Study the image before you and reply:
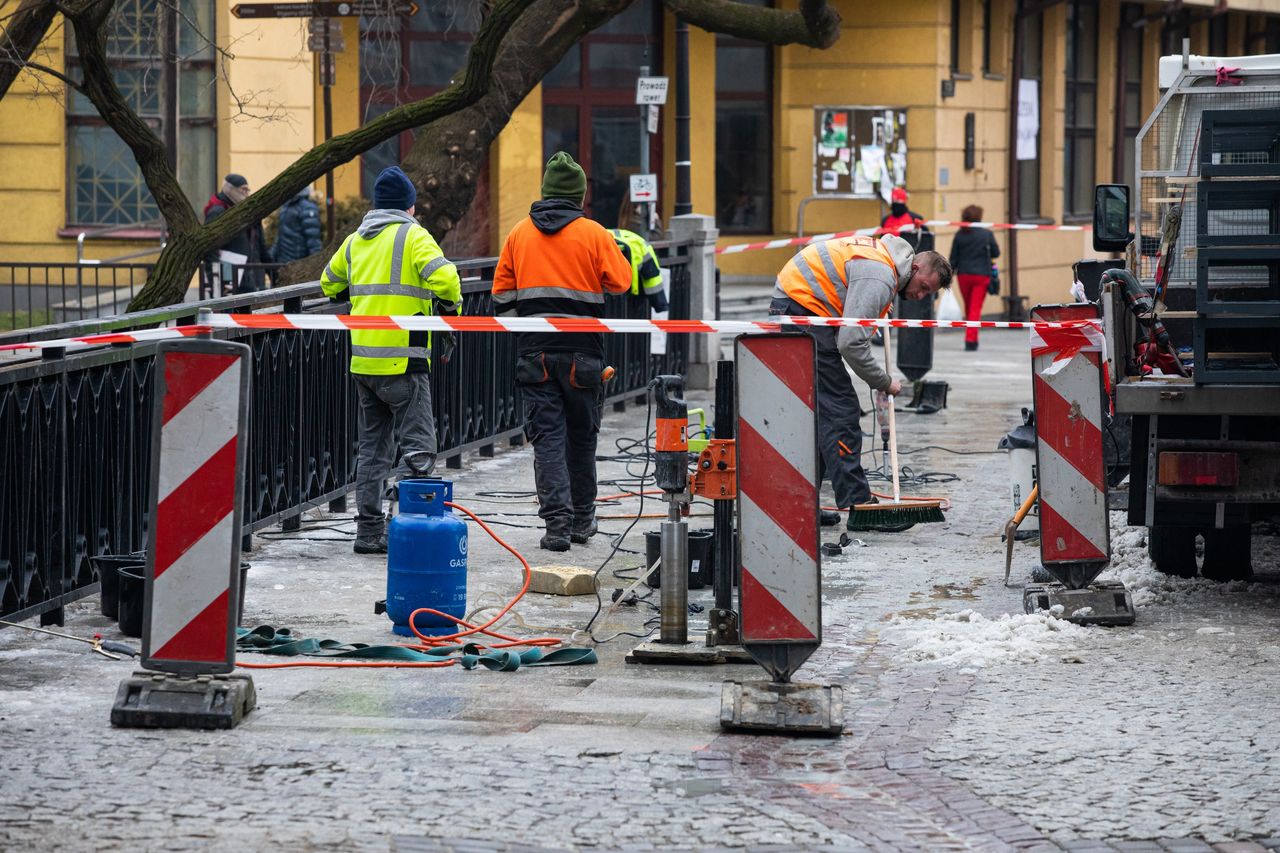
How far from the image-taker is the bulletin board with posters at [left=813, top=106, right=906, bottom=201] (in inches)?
1073

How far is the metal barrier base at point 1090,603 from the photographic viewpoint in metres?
8.16

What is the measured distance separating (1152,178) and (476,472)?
192 inches

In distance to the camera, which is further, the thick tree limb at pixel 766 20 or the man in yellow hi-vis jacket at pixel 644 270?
the thick tree limb at pixel 766 20

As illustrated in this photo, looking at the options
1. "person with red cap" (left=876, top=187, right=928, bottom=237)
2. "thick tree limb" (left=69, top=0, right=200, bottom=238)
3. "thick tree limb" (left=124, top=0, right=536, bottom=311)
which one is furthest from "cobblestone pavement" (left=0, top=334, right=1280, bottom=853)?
"person with red cap" (left=876, top=187, right=928, bottom=237)

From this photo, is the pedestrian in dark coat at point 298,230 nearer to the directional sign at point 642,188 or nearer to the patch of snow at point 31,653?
the directional sign at point 642,188

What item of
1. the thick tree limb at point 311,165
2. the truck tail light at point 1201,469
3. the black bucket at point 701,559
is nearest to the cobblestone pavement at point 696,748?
the black bucket at point 701,559

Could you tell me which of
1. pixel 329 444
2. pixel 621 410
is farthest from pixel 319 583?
pixel 621 410

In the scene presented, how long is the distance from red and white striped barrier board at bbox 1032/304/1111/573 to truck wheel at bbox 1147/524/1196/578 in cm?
90

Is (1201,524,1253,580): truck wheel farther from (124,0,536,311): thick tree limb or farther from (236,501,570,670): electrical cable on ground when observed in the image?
(124,0,536,311): thick tree limb

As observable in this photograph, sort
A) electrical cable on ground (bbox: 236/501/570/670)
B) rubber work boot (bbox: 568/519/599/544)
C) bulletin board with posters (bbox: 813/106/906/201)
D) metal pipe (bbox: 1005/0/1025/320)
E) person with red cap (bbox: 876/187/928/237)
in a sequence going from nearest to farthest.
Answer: electrical cable on ground (bbox: 236/501/570/670) → rubber work boot (bbox: 568/519/599/544) → person with red cap (bbox: 876/187/928/237) → bulletin board with posters (bbox: 813/106/906/201) → metal pipe (bbox: 1005/0/1025/320)

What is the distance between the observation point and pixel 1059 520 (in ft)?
27.2

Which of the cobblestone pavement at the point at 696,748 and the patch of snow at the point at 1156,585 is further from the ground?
the patch of snow at the point at 1156,585

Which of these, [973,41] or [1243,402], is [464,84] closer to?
[1243,402]

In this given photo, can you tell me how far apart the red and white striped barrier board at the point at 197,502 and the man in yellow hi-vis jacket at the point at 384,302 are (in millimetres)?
3369
